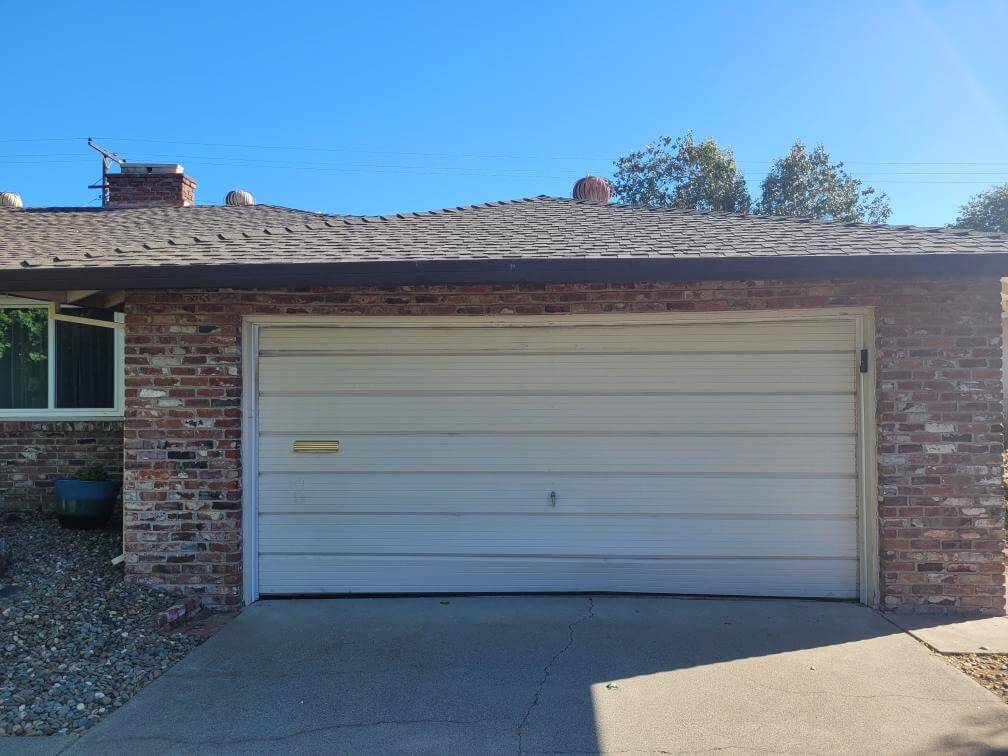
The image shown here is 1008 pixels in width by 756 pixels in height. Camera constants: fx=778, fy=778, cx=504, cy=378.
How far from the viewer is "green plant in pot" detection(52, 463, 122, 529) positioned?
23.5 feet

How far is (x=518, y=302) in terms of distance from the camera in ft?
19.5

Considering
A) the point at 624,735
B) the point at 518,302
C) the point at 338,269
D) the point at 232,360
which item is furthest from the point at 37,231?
the point at 624,735

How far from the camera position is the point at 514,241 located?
603cm

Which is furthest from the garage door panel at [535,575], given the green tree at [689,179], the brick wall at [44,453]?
the green tree at [689,179]

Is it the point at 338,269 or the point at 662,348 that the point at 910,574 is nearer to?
the point at 662,348

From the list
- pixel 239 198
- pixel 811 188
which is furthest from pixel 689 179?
pixel 239 198

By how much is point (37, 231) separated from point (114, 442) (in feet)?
9.03

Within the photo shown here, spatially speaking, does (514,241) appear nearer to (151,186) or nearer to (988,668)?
(988,668)

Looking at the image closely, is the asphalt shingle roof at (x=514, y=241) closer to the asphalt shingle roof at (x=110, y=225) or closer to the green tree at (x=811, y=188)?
the asphalt shingle roof at (x=110, y=225)

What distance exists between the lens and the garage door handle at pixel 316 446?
19.7 ft

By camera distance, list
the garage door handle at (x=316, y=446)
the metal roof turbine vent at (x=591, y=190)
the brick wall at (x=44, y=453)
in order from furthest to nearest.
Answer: the metal roof turbine vent at (x=591, y=190) < the brick wall at (x=44, y=453) < the garage door handle at (x=316, y=446)

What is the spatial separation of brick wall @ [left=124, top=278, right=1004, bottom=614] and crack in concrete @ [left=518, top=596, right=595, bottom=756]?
7.04 ft

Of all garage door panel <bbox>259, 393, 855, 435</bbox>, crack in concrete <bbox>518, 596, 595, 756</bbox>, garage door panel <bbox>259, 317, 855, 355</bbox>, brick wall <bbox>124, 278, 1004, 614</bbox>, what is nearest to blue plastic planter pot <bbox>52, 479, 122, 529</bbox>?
brick wall <bbox>124, 278, 1004, 614</bbox>

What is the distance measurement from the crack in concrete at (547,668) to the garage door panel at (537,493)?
2.59ft
